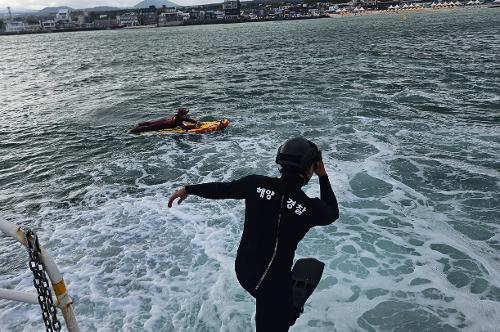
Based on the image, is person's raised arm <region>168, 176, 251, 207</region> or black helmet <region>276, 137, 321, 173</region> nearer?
black helmet <region>276, 137, 321, 173</region>

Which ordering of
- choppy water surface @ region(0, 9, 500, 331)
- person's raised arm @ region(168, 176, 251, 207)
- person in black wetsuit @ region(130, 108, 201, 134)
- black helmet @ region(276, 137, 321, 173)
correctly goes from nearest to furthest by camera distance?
black helmet @ region(276, 137, 321, 173) → person's raised arm @ region(168, 176, 251, 207) → choppy water surface @ region(0, 9, 500, 331) → person in black wetsuit @ region(130, 108, 201, 134)

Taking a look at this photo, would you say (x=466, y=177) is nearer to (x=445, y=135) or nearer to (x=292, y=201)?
(x=445, y=135)

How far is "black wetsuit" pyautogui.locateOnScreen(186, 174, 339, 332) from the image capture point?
3539mm

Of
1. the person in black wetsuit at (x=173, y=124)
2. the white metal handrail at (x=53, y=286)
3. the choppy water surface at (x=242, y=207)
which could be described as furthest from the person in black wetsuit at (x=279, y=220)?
the person in black wetsuit at (x=173, y=124)

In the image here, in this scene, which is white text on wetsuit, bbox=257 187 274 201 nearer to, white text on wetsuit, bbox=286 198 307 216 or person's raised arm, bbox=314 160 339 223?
white text on wetsuit, bbox=286 198 307 216

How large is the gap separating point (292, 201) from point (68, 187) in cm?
1166

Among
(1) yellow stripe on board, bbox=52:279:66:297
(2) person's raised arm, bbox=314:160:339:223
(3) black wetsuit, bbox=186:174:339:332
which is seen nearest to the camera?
(1) yellow stripe on board, bbox=52:279:66:297

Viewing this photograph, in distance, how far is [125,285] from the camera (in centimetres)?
762

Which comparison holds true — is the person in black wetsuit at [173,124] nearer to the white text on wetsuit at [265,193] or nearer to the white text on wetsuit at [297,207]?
the white text on wetsuit at [265,193]

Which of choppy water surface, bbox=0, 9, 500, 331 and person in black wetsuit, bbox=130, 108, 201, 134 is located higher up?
person in black wetsuit, bbox=130, 108, 201, 134

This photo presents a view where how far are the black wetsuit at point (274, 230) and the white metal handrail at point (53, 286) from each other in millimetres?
1584

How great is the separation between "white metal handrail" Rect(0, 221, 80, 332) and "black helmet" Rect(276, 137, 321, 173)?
1.98m

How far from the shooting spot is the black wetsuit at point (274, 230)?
3.54 m

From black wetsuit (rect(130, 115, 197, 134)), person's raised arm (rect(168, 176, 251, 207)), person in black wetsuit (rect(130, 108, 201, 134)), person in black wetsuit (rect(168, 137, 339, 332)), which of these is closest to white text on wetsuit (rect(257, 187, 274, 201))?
person in black wetsuit (rect(168, 137, 339, 332))
